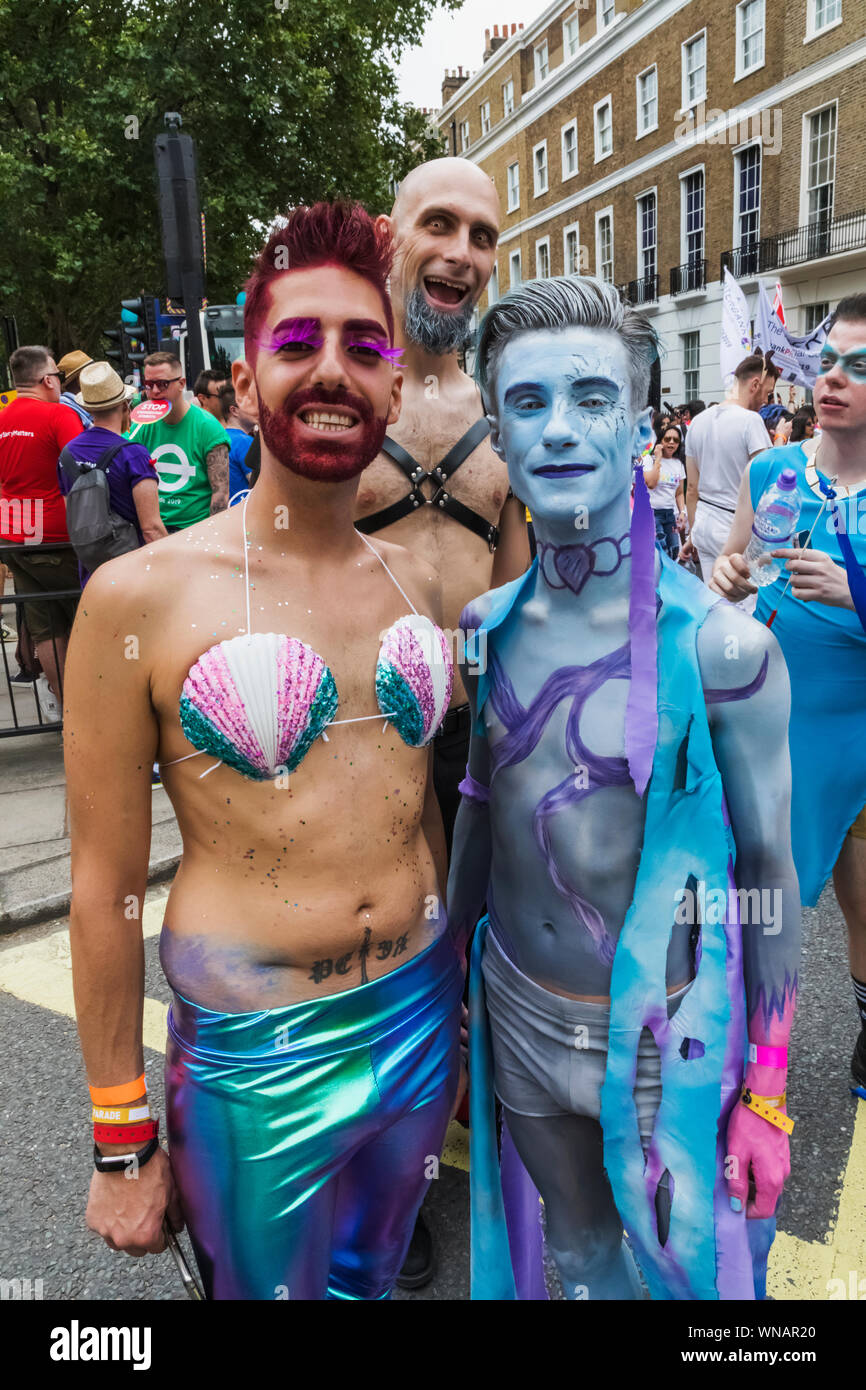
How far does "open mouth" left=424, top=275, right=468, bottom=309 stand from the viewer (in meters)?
2.58

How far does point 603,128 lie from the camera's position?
27.7m

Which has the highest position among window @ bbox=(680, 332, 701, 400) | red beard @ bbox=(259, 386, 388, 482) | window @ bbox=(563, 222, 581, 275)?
window @ bbox=(563, 222, 581, 275)

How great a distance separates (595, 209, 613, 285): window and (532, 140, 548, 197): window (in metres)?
3.71

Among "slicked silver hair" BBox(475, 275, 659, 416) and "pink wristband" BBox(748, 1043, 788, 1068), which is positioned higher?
"slicked silver hair" BBox(475, 275, 659, 416)

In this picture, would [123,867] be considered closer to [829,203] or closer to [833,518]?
[833,518]

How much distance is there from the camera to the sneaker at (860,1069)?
3051mm

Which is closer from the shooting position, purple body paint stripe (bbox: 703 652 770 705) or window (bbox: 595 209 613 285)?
purple body paint stripe (bbox: 703 652 770 705)

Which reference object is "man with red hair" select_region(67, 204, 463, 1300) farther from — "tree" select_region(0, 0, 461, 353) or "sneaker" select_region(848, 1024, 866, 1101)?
"tree" select_region(0, 0, 461, 353)

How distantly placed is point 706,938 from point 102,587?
3.71ft

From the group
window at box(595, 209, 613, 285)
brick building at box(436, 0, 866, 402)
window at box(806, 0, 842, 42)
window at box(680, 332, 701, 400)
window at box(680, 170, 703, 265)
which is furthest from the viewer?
window at box(595, 209, 613, 285)

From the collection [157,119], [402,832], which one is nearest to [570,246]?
[157,119]

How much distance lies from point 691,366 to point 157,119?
14780mm

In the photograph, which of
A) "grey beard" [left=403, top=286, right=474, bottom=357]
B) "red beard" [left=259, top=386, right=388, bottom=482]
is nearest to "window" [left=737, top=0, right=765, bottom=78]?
"grey beard" [left=403, top=286, right=474, bottom=357]
